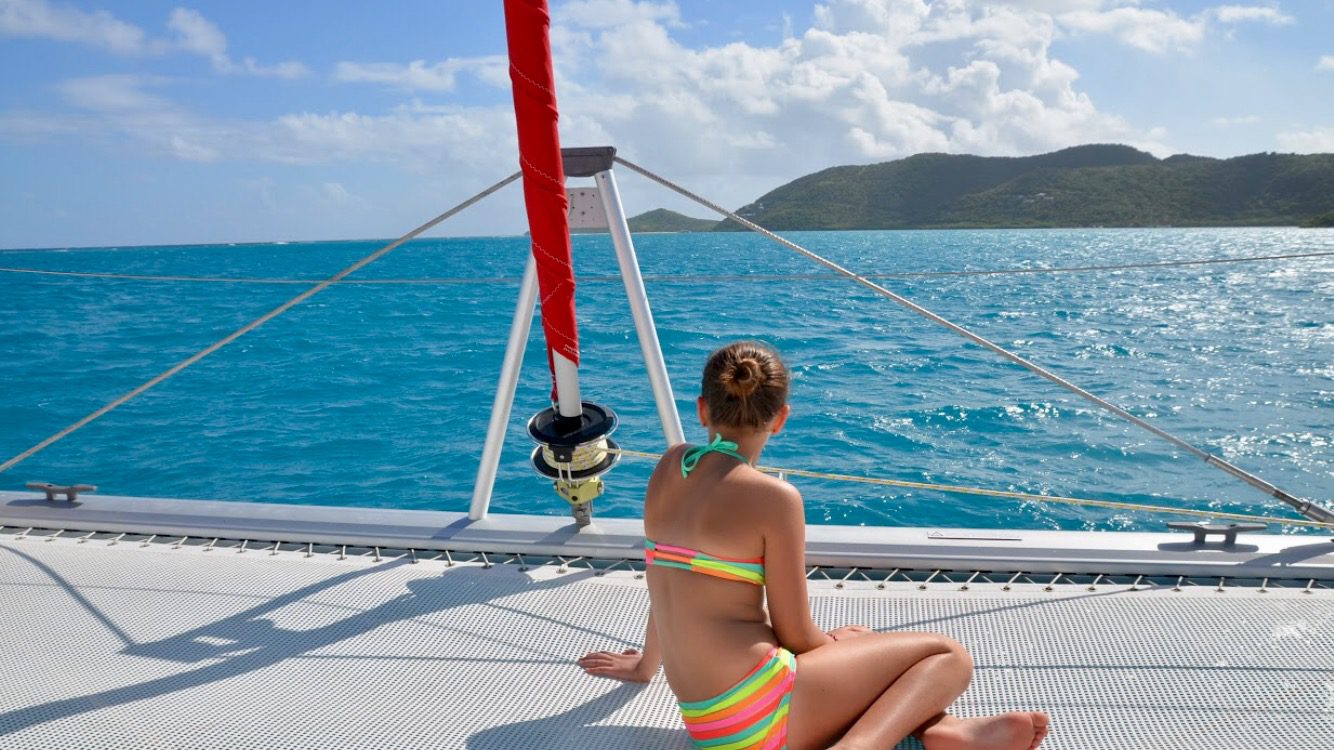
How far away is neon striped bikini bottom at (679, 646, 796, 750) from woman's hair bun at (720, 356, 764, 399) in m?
0.50

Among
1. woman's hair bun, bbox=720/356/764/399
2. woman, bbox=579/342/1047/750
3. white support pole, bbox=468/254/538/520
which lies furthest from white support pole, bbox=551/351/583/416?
woman's hair bun, bbox=720/356/764/399

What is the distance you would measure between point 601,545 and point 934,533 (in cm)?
111

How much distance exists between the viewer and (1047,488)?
741 cm

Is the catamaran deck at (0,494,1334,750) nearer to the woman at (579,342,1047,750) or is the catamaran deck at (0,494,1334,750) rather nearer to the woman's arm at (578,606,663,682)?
the woman's arm at (578,606,663,682)

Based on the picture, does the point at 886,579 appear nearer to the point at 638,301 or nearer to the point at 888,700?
the point at 888,700

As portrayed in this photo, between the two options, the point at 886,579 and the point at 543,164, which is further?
the point at 886,579

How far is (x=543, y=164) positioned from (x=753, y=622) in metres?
1.41

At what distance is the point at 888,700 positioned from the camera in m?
1.75

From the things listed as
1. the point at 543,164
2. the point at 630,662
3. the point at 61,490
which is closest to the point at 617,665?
the point at 630,662

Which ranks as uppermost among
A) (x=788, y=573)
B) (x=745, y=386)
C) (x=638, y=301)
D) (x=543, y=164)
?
(x=543, y=164)

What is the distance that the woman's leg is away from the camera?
1.69 meters

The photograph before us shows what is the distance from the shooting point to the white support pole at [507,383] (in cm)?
275

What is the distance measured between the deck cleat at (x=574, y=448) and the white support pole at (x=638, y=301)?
17cm

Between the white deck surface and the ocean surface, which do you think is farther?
the ocean surface
